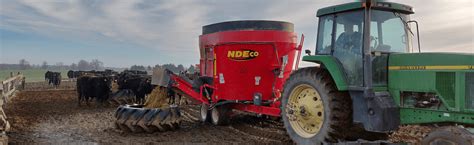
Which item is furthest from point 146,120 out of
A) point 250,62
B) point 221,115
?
point 250,62

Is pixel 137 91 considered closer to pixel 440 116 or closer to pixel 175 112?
pixel 175 112

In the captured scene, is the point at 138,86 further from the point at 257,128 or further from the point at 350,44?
the point at 350,44

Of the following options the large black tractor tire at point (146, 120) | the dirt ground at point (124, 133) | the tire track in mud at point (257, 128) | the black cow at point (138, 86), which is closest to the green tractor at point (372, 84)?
the tire track in mud at point (257, 128)

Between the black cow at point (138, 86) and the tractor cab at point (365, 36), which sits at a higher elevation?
the tractor cab at point (365, 36)

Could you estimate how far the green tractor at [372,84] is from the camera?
4.51m

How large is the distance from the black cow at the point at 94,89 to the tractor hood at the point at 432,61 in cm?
1150

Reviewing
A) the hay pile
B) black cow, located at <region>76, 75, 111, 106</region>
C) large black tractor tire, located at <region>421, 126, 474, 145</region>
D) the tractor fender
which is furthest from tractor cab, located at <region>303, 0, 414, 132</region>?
black cow, located at <region>76, 75, 111, 106</region>

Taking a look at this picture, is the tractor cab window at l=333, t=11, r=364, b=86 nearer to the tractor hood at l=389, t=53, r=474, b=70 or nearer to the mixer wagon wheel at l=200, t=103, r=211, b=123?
the tractor hood at l=389, t=53, r=474, b=70

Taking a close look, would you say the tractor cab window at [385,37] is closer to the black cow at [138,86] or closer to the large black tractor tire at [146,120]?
the large black tractor tire at [146,120]

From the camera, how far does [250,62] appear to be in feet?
27.3

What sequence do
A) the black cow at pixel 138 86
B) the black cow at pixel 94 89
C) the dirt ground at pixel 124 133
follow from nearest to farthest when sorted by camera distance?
the dirt ground at pixel 124 133
the black cow at pixel 94 89
the black cow at pixel 138 86

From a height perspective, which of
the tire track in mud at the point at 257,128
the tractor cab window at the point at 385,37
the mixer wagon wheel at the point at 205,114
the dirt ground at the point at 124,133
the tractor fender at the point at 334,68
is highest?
the tractor cab window at the point at 385,37

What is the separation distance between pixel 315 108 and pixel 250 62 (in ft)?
9.35

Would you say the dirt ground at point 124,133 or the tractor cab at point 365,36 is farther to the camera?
the dirt ground at point 124,133
